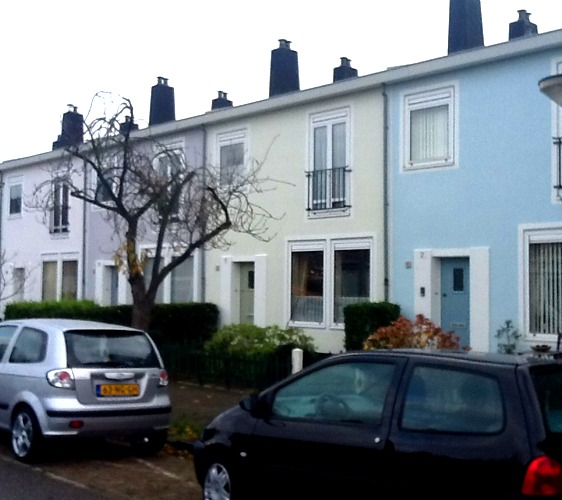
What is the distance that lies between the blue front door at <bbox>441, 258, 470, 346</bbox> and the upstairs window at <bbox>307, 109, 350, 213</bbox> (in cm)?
264

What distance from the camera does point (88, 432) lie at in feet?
34.8

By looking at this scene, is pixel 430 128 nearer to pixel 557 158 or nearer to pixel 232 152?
pixel 557 158

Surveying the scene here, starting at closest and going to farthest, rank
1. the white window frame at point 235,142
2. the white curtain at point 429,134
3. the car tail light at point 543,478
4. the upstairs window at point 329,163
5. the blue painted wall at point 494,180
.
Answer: the car tail light at point 543,478 → the blue painted wall at point 494,180 → the white curtain at point 429,134 → the upstairs window at point 329,163 → the white window frame at point 235,142

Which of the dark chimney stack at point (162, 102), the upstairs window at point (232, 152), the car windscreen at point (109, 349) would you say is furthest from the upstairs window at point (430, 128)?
the dark chimney stack at point (162, 102)

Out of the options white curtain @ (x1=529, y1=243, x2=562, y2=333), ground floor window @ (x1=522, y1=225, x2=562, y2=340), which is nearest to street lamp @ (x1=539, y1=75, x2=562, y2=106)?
ground floor window @ (x1=522, y1=225, x2=562, y2=340)

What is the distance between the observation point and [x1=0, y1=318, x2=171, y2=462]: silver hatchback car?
10.6 metres

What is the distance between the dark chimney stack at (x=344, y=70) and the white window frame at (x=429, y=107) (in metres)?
9.13

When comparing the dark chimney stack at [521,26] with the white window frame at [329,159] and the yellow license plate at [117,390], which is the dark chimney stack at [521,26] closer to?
the white window frame at [329,159]

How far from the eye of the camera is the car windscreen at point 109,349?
1093cm

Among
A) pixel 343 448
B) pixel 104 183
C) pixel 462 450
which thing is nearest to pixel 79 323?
pixel 104 183

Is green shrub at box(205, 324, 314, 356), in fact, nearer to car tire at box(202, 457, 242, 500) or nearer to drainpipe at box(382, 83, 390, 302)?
drainpipe at box(382, 83, 390, 302)

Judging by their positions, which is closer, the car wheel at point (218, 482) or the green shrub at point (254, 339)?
the car wheel at point (218, 482)

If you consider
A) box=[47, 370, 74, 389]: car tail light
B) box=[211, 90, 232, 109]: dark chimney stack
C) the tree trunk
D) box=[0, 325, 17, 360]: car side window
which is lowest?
box=[47, 370, 74, 389]: car tail light

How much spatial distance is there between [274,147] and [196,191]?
14.4 feet
